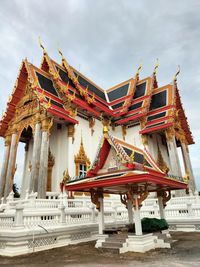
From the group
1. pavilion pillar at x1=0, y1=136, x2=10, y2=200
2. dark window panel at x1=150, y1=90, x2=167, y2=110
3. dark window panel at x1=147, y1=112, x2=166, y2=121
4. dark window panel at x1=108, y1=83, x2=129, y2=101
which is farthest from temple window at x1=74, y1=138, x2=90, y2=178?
dark window panel at x1=108, y1=83, x2=129, y2=101

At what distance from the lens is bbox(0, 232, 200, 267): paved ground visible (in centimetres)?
431

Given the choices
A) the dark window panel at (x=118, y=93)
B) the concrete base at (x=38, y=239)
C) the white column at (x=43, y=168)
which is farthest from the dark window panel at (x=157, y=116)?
the concrete base at (x=38, y=239)

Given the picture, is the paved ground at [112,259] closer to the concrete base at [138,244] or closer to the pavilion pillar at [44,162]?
the concrete base at [138,244]

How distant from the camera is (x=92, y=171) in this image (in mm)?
6406

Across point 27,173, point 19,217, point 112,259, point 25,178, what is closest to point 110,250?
point 112,259

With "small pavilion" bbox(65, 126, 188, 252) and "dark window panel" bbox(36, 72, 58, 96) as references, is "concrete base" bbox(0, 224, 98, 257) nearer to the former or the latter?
"small pavilion" bbox(65, 126, 188, 252)

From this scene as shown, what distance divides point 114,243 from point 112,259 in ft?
3.60

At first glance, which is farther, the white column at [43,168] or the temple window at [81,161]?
the temple window at [81,161]

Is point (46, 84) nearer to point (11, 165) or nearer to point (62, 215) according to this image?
point (11, 165)

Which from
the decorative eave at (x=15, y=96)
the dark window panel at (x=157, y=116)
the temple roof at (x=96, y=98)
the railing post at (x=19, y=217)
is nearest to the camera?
the railing post at (x=19, y=217)

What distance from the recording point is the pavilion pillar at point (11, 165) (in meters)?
13.3

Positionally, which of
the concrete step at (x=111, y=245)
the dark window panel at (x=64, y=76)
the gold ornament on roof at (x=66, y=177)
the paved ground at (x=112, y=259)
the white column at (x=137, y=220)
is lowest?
the paved ground at (x=112, y=259)

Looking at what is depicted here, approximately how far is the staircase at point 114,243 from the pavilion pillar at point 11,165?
9.06 meters

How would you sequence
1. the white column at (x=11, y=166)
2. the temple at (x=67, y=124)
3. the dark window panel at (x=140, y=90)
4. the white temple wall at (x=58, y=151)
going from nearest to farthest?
the temple at (x=67, y=124)
the white temple wall at (x=58, y=151)
the white column at (x=11, y=166)
the dark window panel at (x=140, y=90)
